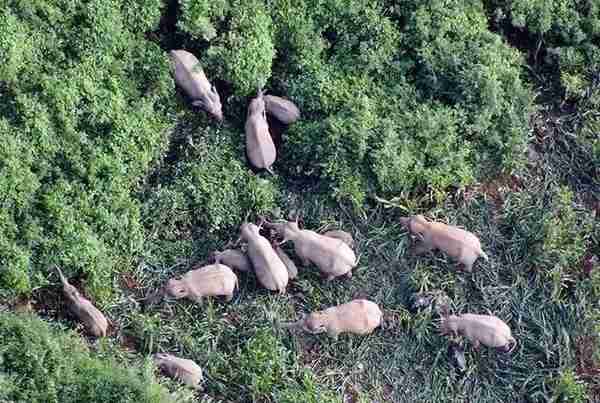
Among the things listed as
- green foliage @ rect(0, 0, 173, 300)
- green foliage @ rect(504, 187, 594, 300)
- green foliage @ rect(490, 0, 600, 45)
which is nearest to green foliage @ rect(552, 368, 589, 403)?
green foliage @ rect(504, 187, 594, 300)

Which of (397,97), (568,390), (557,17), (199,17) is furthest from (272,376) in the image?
(557,17)

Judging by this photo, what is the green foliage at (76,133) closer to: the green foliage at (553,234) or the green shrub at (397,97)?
the green shrub at (397,97)

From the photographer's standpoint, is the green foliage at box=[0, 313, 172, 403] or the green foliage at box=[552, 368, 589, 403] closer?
the green foliage at box=[0, 313, 172, 403]

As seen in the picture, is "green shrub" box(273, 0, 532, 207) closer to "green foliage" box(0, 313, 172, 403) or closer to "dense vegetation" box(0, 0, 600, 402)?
"dense vegetation" box(0, 0, 600, 402)

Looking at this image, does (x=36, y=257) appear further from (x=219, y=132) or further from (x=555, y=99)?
(x=555, y=99)

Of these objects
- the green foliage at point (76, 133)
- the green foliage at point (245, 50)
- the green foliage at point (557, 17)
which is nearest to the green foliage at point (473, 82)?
the green foliage at point (557, 17)

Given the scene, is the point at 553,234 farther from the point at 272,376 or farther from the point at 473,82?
the point at 272,376

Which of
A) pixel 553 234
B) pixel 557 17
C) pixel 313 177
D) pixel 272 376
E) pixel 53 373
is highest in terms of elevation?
pixel 557 17
